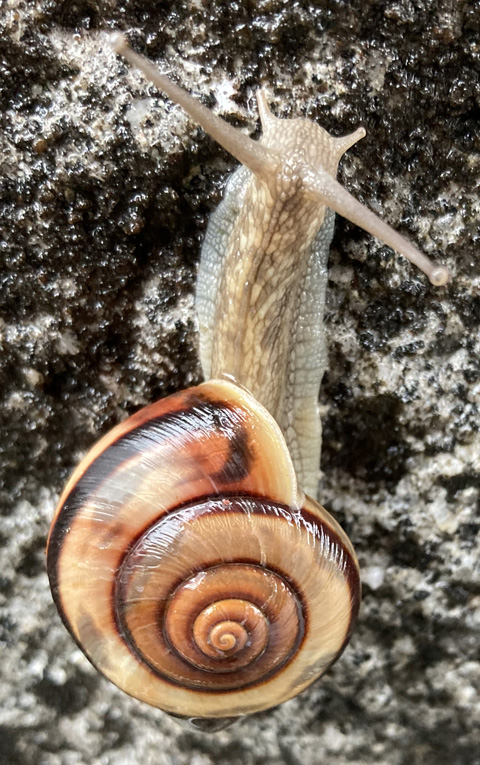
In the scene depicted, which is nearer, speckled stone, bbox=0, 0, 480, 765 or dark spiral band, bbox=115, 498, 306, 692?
dark spiral band, bbox=115, 498, 306, 692

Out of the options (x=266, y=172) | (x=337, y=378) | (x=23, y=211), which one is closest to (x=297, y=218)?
(x=266, y=172)

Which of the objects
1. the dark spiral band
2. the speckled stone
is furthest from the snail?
the speckled stone

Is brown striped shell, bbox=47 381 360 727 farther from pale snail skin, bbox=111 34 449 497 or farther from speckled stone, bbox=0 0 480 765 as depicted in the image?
speckled stone, bbox=0 0 480 765

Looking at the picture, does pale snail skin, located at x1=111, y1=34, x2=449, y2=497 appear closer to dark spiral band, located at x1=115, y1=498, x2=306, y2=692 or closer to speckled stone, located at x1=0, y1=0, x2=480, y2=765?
speckled stone, located at x1=0, y1=0, x2=480, y2=765

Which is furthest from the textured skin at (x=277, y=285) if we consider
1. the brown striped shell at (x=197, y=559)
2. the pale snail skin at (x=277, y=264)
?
the brown striped shell at (x=197, y=559)

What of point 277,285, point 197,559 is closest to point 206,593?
point 197,559

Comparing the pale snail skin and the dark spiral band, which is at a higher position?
the pale snail skin
